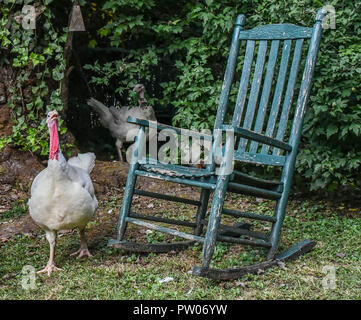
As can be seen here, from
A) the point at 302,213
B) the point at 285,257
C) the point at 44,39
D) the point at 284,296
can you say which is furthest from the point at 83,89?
the point at 284,296

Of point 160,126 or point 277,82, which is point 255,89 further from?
point 160,126

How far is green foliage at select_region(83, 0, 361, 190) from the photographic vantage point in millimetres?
4422

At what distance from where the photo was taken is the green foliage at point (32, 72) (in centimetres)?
490

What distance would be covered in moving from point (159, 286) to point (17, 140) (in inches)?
101

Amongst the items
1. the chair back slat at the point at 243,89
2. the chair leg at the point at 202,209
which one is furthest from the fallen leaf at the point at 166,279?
the chair back slat at the point at 243,89

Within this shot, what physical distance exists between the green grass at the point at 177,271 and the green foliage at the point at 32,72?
1196mm

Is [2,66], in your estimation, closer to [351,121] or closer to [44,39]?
[44,39]

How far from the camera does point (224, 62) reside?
562 cm

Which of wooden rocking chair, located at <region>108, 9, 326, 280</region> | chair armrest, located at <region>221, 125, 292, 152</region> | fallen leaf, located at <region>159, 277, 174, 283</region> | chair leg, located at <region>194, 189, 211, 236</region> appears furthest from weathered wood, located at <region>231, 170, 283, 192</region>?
fallen leaf, located at <region>159, 277, 174, 283</region>

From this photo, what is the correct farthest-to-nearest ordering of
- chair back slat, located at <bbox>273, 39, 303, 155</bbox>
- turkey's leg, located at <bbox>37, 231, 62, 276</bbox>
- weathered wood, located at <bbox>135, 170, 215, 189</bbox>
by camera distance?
chair back slat, located at <bbox>273, 39, 303, 155</bbox> < turkey's leg, located at <bbox>37, 231, 62, 276</bbox> < weathered wood, located at <bbox>135, 170, 215, 189</bbox>

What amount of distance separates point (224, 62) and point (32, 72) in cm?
197

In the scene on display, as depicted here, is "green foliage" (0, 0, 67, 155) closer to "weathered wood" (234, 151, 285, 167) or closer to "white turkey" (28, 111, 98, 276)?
"white turkey" (28, 111, 98, 276)

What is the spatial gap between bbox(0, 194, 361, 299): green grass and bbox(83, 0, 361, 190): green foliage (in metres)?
0.68

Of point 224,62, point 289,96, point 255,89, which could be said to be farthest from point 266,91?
point 224,62
